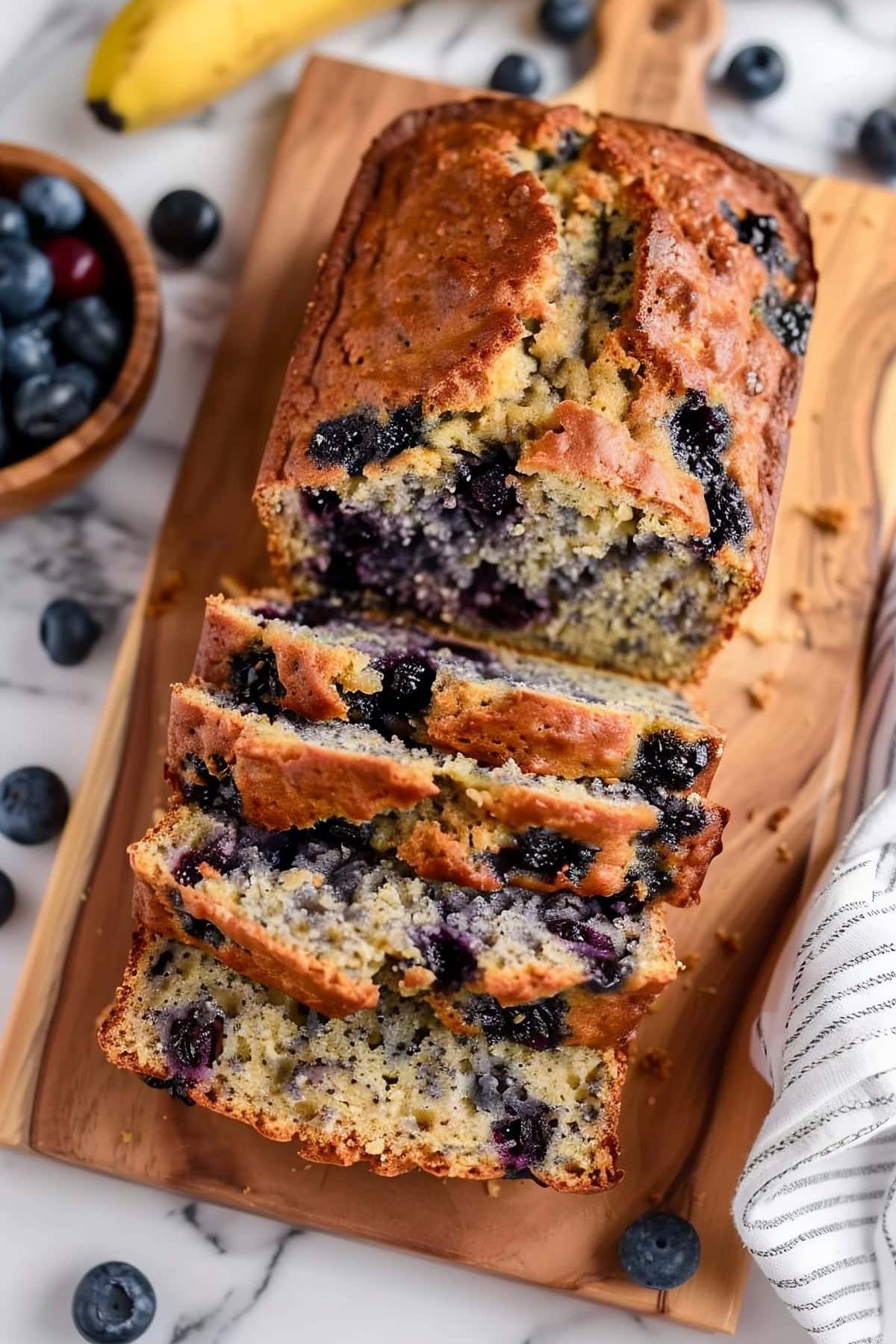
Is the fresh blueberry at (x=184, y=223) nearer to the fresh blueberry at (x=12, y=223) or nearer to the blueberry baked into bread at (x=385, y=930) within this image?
the fresh blueberry at (x=12, y=223)

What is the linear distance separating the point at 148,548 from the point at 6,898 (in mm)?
1012

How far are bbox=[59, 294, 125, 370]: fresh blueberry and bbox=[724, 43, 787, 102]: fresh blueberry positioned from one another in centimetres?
197

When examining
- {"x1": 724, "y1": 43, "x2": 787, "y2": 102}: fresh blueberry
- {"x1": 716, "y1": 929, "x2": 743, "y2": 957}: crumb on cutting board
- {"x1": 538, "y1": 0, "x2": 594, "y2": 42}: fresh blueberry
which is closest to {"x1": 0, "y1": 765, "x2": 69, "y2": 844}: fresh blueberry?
{"x1": 716, "y1": 929, "x2": 743, "y2": 957}: crumb on cutting board

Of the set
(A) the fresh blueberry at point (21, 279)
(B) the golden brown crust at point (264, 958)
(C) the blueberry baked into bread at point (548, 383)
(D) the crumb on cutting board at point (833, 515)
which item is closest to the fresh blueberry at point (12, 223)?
(A) the fresh blueberry at point (21, 279)

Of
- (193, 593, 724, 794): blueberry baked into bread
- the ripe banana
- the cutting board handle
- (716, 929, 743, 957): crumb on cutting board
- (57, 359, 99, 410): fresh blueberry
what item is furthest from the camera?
the cutting board handle

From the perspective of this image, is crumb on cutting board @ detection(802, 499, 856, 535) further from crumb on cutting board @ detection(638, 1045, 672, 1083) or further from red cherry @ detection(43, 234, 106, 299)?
red cherry @ detection(43, 234, 106, 299)

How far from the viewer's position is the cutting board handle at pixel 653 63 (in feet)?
13.9

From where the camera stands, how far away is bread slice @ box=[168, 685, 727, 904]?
304 centimetres

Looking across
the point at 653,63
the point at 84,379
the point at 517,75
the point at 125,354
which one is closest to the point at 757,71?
the point at 653,63

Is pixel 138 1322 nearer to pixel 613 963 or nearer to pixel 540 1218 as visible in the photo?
pixel 540 1218

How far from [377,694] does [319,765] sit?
290 millimetres

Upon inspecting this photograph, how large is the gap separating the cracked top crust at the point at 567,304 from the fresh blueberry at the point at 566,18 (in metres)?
0.77

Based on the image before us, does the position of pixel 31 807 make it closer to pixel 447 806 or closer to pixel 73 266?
pixel 447 806

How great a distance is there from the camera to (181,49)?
4.13 meters
